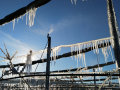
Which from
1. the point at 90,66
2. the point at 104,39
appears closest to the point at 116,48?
the point at 104,39

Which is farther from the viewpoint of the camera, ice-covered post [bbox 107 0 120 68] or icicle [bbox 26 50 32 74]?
icicle [bbox 26 50 32 74]

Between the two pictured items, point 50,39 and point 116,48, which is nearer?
point 116,48

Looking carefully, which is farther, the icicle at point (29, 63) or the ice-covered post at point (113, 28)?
the icicle at point (29, 63)

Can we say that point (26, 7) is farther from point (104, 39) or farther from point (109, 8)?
point (104, 39)

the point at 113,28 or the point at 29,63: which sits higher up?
the point at 113,28

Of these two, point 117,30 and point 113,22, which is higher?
point 113,22

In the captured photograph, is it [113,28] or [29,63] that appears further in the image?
[29,63]

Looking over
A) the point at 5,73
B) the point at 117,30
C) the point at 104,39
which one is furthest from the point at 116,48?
the point at 5,73

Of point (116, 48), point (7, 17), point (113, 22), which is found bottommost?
point (116, 48)

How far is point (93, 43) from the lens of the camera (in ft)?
24.6

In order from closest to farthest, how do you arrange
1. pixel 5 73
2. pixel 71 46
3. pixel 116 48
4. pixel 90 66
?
pixel 116 48 < pixel 71 46 < pixel 5 73 < pixel 90 66

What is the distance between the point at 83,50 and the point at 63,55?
1460mm

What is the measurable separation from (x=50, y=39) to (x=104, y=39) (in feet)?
9.95

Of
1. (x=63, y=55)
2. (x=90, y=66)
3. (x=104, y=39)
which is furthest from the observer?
(x=90, y=66)
